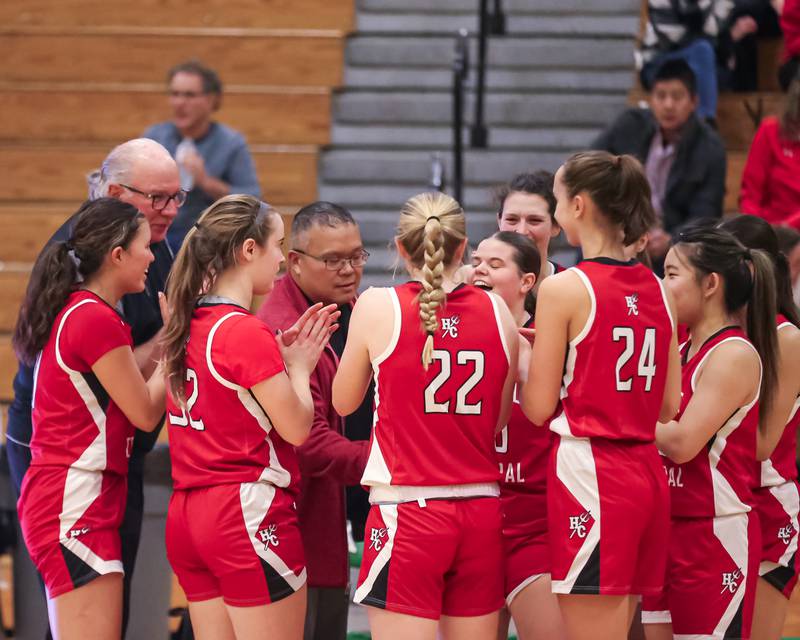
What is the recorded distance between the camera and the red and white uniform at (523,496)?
121 inches

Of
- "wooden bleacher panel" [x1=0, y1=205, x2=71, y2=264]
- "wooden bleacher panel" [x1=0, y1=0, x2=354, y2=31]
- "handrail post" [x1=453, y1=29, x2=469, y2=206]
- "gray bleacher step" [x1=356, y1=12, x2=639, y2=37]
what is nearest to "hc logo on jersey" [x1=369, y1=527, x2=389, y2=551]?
"handrail post" [x1=453, y1=29, x2=469, y2=206]

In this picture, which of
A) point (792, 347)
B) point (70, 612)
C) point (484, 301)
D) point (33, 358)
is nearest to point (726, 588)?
point (792, 347)

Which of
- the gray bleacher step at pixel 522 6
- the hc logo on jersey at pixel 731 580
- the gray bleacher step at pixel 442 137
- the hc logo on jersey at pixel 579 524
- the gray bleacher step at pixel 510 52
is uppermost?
the gray bleacher step at pixel 522 6

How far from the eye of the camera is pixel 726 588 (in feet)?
9.83

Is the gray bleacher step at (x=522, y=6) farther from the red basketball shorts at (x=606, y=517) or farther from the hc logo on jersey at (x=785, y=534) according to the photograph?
the red basketball shorts at (x=606, y=517)

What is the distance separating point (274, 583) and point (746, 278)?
140 cm

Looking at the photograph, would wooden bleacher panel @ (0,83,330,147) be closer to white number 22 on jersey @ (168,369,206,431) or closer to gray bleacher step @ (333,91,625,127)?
gray bleacher step @ (333,91,625,127)

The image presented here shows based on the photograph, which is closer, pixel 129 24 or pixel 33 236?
pixel 33 236

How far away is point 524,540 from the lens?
3.10m

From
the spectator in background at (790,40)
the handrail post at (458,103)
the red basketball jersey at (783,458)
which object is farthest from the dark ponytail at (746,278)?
the spectator in background at (790,40)

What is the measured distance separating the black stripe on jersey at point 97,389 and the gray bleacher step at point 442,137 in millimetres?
4168

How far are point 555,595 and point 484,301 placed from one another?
2.59 ft

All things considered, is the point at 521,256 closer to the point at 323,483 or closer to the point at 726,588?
the point at 323,483

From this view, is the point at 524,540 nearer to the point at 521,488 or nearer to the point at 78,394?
the point at 521,488
